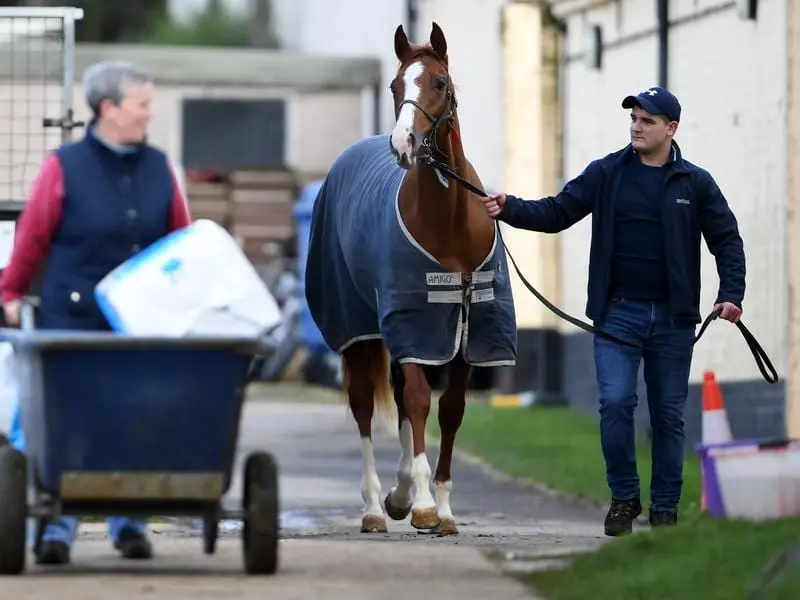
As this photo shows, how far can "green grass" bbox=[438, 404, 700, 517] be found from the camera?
1324 centimetres

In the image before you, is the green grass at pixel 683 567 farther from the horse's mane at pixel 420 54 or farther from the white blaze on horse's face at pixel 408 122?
the horse's mane at pixel 420 54

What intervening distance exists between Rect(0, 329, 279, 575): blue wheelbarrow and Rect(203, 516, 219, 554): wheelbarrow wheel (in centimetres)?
6

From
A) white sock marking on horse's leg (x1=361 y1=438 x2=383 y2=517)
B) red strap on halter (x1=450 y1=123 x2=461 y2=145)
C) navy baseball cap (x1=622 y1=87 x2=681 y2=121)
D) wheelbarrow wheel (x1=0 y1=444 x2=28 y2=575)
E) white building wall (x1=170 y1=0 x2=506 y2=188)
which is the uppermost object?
white building wall (x1=170 y1=0 x2=506 y2=188)

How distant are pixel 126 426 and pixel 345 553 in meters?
1.42

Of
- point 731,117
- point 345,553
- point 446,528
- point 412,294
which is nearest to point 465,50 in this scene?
point 731,117

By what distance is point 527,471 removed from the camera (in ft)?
47.4

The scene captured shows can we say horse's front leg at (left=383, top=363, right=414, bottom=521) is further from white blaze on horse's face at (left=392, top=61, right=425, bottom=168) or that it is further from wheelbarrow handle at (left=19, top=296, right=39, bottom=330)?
wheelbarrow handle at (left=19, top=296, right=39, bottom=330)

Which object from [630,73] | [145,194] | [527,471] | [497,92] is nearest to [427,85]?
[145,194]

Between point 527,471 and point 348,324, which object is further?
point 527,471

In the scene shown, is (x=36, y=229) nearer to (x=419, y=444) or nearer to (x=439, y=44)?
(x=419, y=444)

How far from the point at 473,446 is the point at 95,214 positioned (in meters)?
8.30

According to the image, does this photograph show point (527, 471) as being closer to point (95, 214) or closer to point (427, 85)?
point (427, 85)

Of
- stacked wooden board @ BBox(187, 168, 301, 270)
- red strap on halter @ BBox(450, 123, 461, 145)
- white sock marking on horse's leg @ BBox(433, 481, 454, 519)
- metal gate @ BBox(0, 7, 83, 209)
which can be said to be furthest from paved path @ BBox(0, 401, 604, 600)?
stacked wooden board @ BBox(187, 168, 301, 270)

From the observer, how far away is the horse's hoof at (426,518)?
10.3 m
